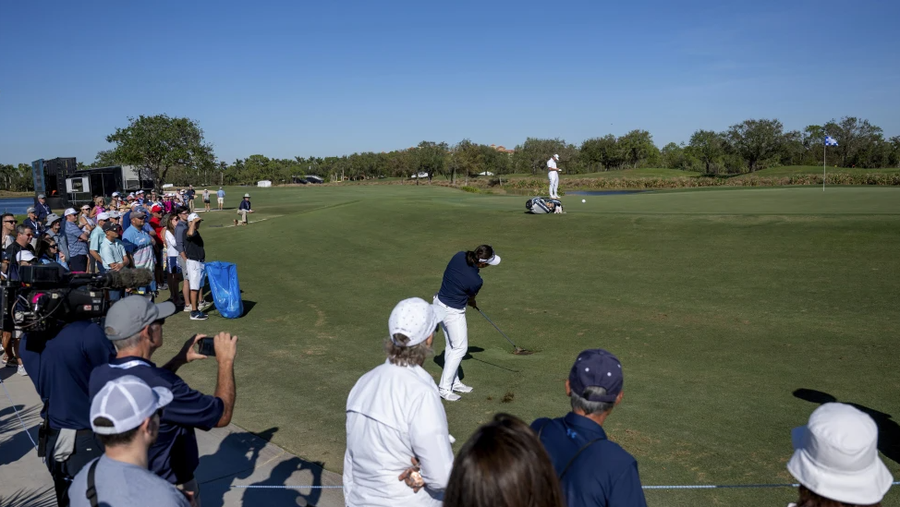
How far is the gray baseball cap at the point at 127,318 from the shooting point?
3.82m

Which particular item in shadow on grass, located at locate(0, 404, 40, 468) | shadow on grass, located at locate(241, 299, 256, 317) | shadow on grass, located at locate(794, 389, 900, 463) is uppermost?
shadow on grass, located at locate(241, 299, 256, 317)

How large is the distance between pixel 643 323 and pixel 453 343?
4.47 meters

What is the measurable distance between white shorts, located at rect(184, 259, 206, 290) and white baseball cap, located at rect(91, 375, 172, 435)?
10.7m

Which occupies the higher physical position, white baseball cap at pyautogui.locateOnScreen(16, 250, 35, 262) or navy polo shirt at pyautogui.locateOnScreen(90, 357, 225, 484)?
white baseball cap at pyautogui.locateOnScreen(16, 250, 35, 262)

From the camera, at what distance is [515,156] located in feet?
322

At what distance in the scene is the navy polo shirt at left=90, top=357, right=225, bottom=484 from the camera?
144 inches

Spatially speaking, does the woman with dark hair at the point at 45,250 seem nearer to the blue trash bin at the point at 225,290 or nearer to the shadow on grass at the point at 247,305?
the blue trash bin at the point at 225,290

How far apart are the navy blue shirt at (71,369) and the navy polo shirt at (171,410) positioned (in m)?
0.80

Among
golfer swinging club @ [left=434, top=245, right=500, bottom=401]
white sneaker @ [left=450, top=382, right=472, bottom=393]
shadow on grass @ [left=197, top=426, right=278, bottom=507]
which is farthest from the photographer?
white sneaker @ [left=450, top=382, right=472, bottom=393]

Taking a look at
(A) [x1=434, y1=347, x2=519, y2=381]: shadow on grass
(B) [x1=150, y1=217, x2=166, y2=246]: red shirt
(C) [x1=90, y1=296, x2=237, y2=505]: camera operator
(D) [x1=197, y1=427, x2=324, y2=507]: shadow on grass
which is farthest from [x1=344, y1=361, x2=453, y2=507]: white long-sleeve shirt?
(B) [x1=150, y1=217, x2=166, y2=246]: red shirt

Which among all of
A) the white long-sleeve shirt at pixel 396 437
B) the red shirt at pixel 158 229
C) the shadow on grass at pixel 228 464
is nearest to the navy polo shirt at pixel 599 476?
the white long-sleeve shirt at pixel 396 437

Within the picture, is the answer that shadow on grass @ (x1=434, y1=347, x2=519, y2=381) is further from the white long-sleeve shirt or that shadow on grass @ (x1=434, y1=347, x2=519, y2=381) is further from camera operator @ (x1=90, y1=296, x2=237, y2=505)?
the white long-sleeve shirt

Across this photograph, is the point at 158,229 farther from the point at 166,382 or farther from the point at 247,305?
the point at 166,382

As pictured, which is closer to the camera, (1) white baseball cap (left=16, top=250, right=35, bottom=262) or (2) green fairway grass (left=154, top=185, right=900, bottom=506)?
(2) green fairway grass (left=154, top=185, right=900, bottom=506)
